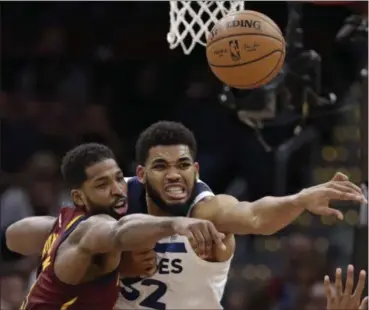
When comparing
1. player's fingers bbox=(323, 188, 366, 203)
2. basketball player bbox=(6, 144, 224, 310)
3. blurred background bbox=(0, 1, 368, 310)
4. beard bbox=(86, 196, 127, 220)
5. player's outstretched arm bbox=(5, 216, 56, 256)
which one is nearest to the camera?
player's fingers bbox=(323, 188, 366, 203)

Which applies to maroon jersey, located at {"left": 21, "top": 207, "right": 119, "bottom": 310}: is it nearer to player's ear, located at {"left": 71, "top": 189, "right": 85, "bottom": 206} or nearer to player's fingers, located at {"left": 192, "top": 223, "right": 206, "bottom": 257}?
player's ear, located at {"left": 71, "top": 189, "right": 85, "bottom": 206}

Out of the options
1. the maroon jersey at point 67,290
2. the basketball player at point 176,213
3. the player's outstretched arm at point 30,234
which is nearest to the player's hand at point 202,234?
the basketball player at point 176,213

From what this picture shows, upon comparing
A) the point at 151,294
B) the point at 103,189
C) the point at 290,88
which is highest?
the point at 290,88

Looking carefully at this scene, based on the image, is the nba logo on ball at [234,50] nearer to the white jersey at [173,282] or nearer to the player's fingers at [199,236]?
the white jersey at [173,282]

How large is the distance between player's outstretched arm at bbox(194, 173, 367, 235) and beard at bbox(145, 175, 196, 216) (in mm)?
74

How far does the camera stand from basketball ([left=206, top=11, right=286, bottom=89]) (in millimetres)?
4473

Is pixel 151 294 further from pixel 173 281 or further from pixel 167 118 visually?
pixel 167 118

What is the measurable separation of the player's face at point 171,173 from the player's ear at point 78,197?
1.11 feet

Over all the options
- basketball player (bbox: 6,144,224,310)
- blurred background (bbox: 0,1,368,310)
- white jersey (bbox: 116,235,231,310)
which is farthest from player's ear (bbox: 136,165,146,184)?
blurred background (bbox: 0,1,368,310)

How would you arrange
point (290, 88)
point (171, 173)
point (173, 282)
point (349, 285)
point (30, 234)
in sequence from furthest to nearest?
point (290, 88) → point (30, 234) → point (173, 282) → point (171, 173) → point (349, 285)

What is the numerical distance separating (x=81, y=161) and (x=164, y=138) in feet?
1.38

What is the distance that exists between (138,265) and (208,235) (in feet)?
4.54

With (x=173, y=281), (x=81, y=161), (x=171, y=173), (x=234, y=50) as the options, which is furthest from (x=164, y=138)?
(x=173, y=281)

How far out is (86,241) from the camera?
13.0ft
